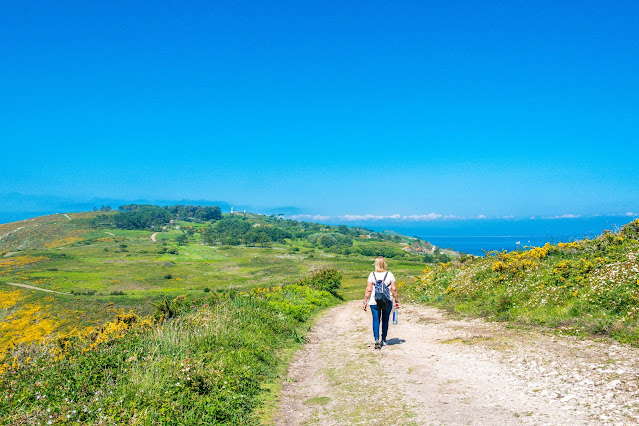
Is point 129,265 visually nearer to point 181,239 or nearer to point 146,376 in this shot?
point 181,239

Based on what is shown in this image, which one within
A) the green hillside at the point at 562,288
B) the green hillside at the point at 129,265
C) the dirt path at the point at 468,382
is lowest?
the green hillside at the point at 129,265

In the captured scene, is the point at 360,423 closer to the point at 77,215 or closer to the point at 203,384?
the point at 203,384

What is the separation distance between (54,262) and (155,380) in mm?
98584

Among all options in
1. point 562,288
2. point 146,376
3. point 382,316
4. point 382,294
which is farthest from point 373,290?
point 562,288

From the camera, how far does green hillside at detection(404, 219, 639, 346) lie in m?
8.85

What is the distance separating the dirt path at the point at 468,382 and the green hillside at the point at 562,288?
1.12 metres

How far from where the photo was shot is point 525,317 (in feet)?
34.2

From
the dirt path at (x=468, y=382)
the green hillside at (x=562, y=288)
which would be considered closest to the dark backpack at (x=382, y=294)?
the dirt path at (x=468, y=382)

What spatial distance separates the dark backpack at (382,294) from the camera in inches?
353

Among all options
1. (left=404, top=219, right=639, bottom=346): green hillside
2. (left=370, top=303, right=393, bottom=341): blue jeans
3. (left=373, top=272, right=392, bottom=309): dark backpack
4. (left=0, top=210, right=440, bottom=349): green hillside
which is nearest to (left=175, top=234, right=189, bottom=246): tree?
(left=0, top=210, right=440, bottom=349): green hillside

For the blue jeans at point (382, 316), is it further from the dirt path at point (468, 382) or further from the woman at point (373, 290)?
the dirt path at point (468, 382)

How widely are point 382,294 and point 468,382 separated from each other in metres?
2.94

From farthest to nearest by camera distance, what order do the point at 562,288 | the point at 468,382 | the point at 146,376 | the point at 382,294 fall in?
1. the point at 562,288
2. the point at 382,294
3. the point at 468,382
4. the point at 146,376

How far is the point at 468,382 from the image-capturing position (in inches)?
251
